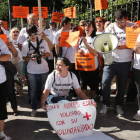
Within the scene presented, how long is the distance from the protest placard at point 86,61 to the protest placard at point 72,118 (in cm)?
97

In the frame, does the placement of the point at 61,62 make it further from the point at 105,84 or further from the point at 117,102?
the point at 117,102

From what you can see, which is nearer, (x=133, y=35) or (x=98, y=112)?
(x=133, y=35)

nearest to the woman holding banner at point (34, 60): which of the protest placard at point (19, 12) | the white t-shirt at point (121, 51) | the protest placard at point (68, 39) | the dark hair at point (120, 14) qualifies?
the protest placard at point (68, 39)

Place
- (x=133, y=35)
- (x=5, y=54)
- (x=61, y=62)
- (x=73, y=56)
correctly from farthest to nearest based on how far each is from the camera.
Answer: (x=73, y=56) < (x=133, y=35) < (x=61, y=62) < (x=5, y=54)

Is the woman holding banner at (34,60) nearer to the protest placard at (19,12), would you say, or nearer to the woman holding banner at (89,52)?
the woman holding banner at (89,52)

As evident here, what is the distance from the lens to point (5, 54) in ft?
9.20

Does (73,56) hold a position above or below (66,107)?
above

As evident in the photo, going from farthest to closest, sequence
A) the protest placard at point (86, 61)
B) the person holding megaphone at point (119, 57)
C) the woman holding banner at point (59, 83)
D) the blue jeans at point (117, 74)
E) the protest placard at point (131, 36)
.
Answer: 1. the protest placard at point (86, 61)
2. the blue jeans at point (117, 74)
3. the person holding megaphone at point (119, 57)
4. the protest placard at point (131, 36)
5. the woman holding banner at point (59, 83)

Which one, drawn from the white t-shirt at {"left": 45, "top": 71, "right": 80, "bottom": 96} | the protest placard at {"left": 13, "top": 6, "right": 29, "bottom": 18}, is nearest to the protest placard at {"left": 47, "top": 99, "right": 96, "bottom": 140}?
the white t-shirt at {"left": 45, "top": 71, "right": 80, "bottom": 96}

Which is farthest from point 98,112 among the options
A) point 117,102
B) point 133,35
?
point 133,35

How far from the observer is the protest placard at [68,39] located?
3.73 meters

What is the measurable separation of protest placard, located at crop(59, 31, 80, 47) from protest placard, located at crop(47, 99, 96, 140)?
1.29 m

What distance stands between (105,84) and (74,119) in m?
1.07

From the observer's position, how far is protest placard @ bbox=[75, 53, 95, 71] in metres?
3.73
